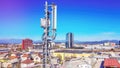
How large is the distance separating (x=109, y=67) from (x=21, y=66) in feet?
23.6

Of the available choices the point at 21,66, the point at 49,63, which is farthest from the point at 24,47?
the point at 49,63

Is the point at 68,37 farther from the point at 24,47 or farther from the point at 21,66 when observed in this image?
the point at 21,66

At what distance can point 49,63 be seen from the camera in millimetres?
5012

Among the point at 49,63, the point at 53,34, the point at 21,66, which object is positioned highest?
the point at 53,34

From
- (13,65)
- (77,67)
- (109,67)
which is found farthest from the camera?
(13,65)

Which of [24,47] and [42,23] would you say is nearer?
[42,23]

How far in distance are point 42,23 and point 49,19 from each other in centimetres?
19

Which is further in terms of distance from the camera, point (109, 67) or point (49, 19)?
point (109, 67)

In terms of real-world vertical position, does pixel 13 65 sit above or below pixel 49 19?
below

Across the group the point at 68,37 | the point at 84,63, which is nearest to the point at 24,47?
the point at 68,37

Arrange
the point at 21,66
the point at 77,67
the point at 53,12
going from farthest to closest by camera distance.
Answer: the point at 21,66 → the point at 77,67 → the point at 53,12

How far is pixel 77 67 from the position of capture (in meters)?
12.7

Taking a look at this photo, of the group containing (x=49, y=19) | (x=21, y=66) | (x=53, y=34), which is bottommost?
(x=21, y=66)

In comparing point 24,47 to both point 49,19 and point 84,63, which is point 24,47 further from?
point 49,19
